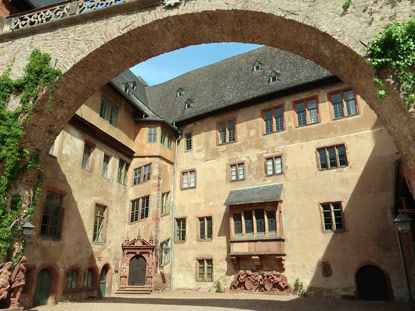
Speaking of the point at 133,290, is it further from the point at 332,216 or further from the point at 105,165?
the point at 332,216

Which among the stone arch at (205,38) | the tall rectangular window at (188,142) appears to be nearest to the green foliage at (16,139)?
the stone arch at (205,38)

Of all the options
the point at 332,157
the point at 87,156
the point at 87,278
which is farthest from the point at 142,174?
the point at 332,157

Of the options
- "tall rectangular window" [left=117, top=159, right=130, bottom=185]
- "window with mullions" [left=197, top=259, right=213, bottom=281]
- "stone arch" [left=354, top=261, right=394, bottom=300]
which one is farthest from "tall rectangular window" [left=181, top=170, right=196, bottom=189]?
"stone arch" [left=354, top=261, right=394, bottom=300]

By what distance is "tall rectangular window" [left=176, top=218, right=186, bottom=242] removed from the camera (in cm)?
2022

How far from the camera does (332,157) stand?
55.0ft

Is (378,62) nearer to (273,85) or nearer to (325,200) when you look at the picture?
(325,200)

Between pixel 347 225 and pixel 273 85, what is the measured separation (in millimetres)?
8697

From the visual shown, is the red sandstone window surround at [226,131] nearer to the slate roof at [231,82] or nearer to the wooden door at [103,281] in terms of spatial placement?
the slate roof at [231,82]

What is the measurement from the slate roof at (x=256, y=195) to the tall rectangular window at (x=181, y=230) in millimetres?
3676

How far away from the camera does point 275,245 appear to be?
16.5 m

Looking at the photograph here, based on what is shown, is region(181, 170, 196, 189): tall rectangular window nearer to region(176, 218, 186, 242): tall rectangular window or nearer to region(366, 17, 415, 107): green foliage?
region(176, 218, 186, 242): tall rectangular window

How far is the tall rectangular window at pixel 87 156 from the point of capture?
16461mm

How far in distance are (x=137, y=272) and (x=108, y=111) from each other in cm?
880

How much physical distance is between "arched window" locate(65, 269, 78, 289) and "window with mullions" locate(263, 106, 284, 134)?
12.0m
